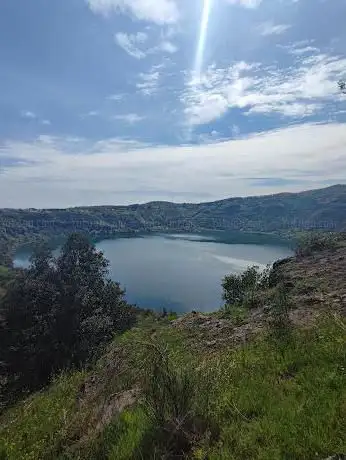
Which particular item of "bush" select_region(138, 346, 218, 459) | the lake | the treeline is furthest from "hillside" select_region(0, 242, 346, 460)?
the lake

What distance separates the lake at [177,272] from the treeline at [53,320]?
141 feet

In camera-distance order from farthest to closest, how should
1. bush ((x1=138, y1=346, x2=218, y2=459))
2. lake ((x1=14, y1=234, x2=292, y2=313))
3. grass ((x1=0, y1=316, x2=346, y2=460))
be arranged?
lake ((x1=14, y1=234, x2=292, y2=313)) → bush ((x1=138, y1=346, x2=218, y2=459)) → grass ((x1=0, y1=316, x2=346, y2=460))

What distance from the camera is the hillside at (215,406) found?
160 inches

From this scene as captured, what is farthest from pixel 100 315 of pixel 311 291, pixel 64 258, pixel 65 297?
pixel 311 291

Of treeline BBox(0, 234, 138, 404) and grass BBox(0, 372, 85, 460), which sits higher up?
grass BBox(0, 372, 85, 460)

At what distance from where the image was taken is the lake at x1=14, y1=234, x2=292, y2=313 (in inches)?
3334

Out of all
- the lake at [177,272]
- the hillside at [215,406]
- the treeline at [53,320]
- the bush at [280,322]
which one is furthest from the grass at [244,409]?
the lake at [177,272]

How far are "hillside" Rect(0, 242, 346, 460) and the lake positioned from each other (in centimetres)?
6798

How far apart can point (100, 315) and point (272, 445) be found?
2736 cm

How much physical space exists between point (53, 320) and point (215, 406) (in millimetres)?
25522

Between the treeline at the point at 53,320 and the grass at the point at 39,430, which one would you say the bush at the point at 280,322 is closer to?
the grass at the point at 39,430

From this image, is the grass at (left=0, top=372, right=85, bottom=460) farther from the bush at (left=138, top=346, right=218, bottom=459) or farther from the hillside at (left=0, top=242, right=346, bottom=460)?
the bush at (left=138, top=346, right=218, bottom=459)

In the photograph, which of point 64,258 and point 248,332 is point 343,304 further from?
point 64,258

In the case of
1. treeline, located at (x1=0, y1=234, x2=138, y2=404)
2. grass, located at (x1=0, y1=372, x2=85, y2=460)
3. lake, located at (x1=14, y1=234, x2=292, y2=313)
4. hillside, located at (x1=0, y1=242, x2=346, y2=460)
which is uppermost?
hillside, located at (x1=0, y1=242, x2=346, y2=460)
